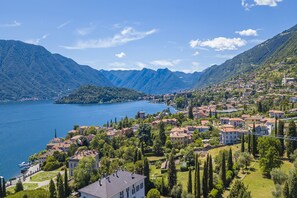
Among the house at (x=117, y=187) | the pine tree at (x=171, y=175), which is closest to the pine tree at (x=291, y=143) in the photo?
the pine tree at (x=171, y=175)

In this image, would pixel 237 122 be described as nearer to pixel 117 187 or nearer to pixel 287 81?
pixel 117 187

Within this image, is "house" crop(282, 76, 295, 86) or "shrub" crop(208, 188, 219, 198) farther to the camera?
"house" crop(282, 76, 295, 86)

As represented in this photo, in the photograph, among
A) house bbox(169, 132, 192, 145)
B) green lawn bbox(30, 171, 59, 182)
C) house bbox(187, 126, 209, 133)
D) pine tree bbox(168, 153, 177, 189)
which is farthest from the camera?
house bbox(187, 126, 209, 133)

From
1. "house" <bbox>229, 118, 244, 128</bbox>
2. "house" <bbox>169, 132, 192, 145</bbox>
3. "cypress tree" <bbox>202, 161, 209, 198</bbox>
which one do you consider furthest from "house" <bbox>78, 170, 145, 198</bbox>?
"house" <bbox>229, 118, 244, 128</bbox>

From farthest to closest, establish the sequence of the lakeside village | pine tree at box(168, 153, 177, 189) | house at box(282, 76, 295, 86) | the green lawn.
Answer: house at box(282, 76, 295, 86) < the green lawn < pine tree at box(168, 153, 177, 189) < the lakeside village

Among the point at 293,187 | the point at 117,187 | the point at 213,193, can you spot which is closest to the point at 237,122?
the point at 213,193

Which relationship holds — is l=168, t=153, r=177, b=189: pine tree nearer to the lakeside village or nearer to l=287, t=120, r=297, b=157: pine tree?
the lakeside village

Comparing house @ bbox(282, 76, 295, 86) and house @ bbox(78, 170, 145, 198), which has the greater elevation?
house @ bbox(282, 76, 295, 86)

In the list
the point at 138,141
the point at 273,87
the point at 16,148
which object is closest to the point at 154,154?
the point at 138,141

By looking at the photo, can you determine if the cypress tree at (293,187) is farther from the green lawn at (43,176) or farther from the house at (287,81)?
the house at (287,81)
